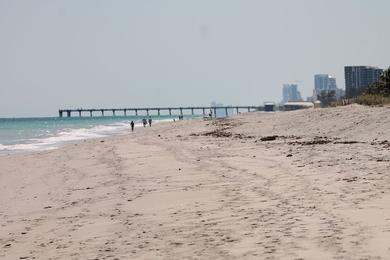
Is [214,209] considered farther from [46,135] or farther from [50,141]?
[46,135]

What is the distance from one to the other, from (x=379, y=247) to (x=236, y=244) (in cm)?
157

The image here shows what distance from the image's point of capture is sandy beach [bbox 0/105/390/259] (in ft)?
19.3

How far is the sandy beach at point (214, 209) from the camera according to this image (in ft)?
19.3

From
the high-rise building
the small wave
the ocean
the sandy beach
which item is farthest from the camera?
the high-rise building

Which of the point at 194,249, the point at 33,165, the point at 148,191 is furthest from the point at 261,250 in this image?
the point at 33,165

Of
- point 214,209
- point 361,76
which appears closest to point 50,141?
point 214,209

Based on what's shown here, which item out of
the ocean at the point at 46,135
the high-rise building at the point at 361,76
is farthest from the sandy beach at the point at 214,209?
the high-rise building at the point at 361,76

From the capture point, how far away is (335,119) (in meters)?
25.6

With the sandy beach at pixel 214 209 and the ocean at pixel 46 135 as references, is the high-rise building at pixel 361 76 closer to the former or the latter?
the ocean at pixel 46 135

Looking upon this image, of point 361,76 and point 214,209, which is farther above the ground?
point 361,76

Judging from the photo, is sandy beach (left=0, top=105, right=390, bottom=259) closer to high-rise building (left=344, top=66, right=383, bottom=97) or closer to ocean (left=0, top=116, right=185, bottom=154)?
ocean (left=0, top=116, right=185, bottom=154)

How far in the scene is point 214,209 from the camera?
321 inches

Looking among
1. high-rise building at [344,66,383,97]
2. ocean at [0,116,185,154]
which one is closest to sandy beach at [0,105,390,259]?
ocean at [0,116,185,154]

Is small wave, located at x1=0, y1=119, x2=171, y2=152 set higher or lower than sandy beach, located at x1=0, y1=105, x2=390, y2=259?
lower
